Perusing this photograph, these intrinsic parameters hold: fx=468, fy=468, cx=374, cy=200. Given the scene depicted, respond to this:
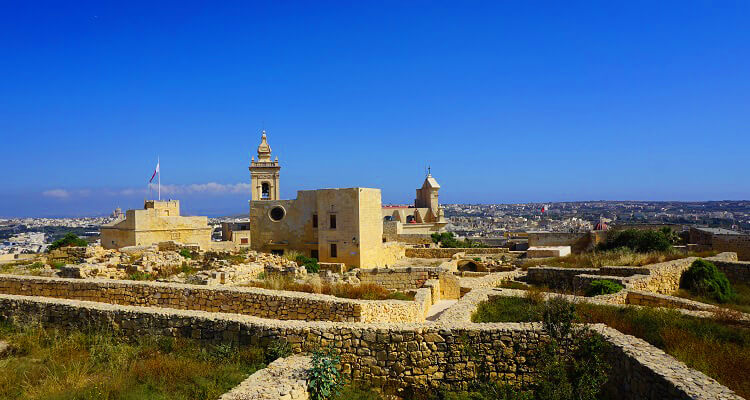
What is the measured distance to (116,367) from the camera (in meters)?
6.28

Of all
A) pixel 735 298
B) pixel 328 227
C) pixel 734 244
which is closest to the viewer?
pixel 735 298

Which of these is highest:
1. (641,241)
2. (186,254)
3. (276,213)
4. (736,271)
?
(276,213)

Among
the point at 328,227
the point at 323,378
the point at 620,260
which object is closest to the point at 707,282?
the point at 620,260

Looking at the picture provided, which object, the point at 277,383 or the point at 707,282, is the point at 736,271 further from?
the point at 277,383

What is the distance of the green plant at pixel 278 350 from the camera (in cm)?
644

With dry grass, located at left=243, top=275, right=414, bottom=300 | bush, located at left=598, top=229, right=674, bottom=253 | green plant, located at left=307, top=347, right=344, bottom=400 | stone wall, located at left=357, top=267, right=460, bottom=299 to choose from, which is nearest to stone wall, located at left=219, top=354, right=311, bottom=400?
green plant, located at left=307, top=347, right=344, bottom=400

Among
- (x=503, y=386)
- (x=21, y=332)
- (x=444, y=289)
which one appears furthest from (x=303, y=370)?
(x=444, y=289)

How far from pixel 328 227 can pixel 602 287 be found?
1414 cm

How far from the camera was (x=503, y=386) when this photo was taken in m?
6.02

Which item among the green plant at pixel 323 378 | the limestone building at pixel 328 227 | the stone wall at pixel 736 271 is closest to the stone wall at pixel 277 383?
the green plant at pixel 323 378

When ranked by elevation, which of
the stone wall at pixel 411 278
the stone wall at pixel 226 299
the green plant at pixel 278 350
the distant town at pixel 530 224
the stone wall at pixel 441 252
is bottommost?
the distant town at pixel 530 224

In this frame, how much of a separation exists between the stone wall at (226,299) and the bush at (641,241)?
1472 centimetres

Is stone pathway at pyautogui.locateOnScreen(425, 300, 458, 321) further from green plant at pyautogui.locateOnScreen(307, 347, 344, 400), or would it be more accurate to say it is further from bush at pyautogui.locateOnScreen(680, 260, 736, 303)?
bush at pyautogui.locateOnScreen(680, 260, 736, 303)

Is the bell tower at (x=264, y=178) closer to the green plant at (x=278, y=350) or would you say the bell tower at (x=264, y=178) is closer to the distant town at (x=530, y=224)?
the distant town at (x=530, y=224)
